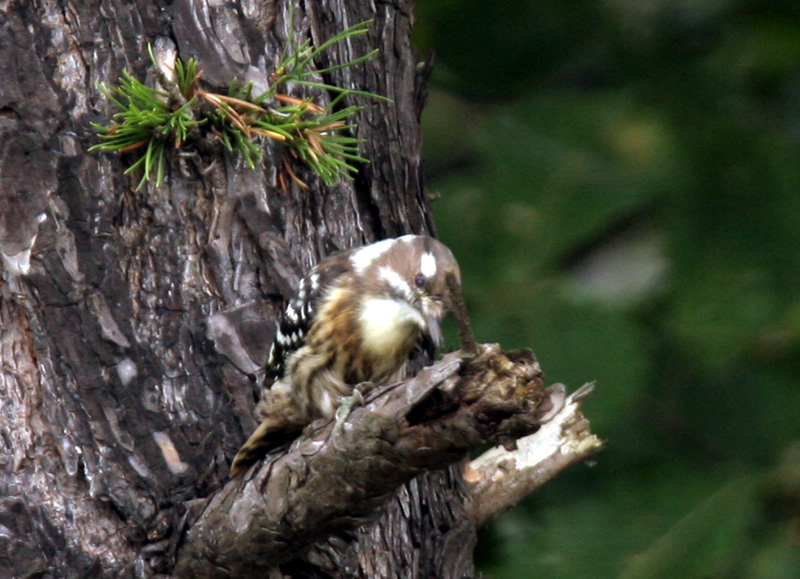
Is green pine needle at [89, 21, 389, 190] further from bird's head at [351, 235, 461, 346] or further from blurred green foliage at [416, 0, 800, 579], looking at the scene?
blurred green foliage at [416, 0, 800, 579]

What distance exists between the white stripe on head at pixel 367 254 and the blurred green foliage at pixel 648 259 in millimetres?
472

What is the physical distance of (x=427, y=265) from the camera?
2.75 metres

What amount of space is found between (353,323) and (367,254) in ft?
0.63

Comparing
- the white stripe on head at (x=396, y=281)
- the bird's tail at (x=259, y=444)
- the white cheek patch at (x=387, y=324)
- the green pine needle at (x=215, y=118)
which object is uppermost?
the green pine needle at (x=215, y=118)

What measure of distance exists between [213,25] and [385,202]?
2.09ft

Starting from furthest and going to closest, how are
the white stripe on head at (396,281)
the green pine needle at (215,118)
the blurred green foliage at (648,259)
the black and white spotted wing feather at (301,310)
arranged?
1. the blurred green foliage at (648,259)
2. the white stripe on head at (396,281)
3. the black and white spotted wing feather at (301,310)
4. the green pine needle at (215,118)

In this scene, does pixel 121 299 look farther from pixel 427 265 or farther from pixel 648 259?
pixel 648 259

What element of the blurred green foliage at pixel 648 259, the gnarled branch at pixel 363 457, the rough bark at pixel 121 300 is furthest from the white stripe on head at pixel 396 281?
the gnarled branch at pixel 363 457

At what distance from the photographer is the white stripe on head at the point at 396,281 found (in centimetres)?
280

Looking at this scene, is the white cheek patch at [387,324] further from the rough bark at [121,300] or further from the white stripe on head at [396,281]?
the rough bark at [121,300]

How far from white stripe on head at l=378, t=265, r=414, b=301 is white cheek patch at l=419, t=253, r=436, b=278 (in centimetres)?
7

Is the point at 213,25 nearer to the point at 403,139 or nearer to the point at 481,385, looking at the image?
the point at 403,139

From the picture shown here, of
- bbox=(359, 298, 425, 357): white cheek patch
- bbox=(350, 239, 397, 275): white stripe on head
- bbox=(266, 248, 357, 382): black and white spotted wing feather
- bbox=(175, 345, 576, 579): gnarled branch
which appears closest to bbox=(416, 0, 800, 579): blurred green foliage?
bbox=(359, 298, 425, 357): white cheek patch

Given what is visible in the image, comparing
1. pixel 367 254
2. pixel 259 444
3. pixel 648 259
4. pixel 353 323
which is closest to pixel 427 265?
pixel 367 254
